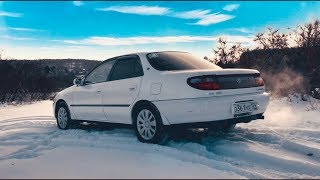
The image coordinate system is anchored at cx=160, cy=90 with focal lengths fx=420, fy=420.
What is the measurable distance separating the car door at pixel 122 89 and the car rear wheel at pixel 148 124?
248 millimetres

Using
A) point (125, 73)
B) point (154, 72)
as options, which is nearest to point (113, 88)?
point (125, 73)

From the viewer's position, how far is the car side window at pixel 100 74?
781 cm

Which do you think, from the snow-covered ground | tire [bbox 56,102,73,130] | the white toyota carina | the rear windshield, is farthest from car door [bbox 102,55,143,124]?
tire [bbox 56,102,73,130]

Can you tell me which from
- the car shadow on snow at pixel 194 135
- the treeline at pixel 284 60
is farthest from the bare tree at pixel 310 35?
the car shadow on snow at pixel 194 135

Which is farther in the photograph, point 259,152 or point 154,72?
point 154,72

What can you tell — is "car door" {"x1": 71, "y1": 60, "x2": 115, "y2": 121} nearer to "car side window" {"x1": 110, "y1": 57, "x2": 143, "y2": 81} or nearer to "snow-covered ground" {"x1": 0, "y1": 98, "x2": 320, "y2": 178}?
"car side window" {"x1": 110, "y1": 57, "x2": 143, "y2": 81}

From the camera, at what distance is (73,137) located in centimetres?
745

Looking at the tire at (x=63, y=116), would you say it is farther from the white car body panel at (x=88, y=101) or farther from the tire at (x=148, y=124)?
the tire at (x=148, y=124)

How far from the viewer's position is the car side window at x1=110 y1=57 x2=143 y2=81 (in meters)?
7.03

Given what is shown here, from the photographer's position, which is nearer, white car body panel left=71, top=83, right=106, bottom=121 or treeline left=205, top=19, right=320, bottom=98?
white car body panel left=71, top=83, right=106, bottom=121

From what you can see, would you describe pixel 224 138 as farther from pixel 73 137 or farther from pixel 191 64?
pixel 73 137

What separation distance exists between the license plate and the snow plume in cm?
730

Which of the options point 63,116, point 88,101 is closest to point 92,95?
point 88,101

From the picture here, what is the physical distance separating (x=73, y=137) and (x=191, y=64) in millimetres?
2465
